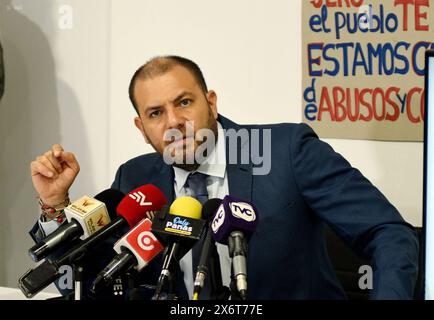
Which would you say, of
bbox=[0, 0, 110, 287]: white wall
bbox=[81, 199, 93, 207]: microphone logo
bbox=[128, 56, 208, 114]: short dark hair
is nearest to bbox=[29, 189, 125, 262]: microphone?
bbox=[81, 199, 93, 207]: microphone logo

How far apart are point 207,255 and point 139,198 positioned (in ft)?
0.98

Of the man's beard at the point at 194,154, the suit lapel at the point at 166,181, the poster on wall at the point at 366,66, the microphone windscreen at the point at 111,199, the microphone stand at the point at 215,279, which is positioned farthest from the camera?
the poster on wall at the point at 366,66

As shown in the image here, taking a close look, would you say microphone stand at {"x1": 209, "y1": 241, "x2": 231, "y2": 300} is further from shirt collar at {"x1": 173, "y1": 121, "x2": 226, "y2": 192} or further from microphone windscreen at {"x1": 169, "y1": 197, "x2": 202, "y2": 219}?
shirt collar at {"x1": 173, "y1": 121, "x2": 226, "y2": 192}

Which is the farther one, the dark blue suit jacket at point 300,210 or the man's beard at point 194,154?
the man's beard at point 194,154

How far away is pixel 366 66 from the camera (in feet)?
6.84

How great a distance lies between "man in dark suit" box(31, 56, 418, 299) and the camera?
1.57m

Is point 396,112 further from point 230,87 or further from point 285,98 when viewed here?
point 230,87

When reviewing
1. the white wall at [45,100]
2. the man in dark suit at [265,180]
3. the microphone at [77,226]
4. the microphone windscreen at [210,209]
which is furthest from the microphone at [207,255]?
the white wall at [45,100]

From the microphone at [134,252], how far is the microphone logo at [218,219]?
143mm

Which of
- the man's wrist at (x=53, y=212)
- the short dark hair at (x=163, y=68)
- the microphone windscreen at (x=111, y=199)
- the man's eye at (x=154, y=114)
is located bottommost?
the man's wrist at (x=53, y=212)

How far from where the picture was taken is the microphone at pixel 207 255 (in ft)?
3.19

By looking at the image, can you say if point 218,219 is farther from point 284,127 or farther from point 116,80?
point 116,80

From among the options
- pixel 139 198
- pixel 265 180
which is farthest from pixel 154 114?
pixel 139 198

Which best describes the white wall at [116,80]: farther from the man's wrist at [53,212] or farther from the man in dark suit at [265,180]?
the man's wrist at [53,212]
